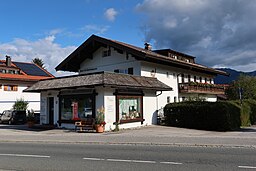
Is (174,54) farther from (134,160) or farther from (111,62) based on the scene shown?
(134,160)

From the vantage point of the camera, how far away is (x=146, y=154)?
34.9ft

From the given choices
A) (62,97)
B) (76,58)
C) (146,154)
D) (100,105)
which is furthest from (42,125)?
(146,154)

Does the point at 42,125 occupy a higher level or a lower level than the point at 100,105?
lower

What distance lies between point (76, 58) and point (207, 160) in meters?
24.1

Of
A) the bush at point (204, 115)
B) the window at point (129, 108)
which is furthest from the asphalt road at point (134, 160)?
the bush at point (204, 115)

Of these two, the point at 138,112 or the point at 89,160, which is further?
the point at 138,112

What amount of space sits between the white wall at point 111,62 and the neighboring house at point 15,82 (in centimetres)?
979

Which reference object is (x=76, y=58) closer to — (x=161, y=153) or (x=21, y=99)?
(x=21, y=99)

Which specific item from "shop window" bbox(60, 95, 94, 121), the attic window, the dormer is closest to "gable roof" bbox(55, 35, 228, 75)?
the attic window

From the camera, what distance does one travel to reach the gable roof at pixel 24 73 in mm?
40225

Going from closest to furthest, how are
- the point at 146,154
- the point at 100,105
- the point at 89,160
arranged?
the point at 89,160 < the point at 146,154 < the point at 100,105

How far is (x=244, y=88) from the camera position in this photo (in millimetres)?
41625

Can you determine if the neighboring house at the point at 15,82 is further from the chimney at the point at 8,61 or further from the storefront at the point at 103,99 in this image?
the storefront at the point at 103,99

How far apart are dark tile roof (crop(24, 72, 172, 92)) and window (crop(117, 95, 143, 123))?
118 cm
